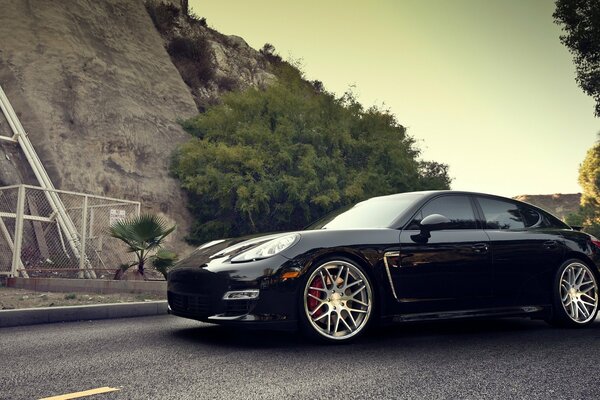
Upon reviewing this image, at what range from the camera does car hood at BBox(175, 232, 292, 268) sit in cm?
516

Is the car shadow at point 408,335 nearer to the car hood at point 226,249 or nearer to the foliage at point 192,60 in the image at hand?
the car hood at point 226,249

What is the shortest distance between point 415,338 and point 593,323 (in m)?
2.52

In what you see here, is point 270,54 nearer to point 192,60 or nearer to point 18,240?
point 192,60

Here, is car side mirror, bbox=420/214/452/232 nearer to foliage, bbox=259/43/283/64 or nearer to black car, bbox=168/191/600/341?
black car, bbox=168/191/600/341

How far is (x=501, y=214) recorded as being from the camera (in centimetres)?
621

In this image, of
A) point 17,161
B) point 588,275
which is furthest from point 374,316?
point 17,161

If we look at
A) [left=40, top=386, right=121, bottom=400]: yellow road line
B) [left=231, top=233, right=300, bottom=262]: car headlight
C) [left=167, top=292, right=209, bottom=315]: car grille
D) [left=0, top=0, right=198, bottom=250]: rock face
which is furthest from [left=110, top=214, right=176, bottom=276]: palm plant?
[left=0, top=0, right=198, bottom=250]: rock face

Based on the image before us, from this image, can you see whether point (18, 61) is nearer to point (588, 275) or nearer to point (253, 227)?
point (253, 227)

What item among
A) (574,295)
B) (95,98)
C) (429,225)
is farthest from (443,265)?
(95,98)

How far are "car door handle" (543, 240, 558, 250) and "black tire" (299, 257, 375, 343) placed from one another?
2.27 meters

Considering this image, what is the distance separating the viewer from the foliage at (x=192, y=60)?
118ft

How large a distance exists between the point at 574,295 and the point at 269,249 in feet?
11.5

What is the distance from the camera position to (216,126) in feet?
94.3

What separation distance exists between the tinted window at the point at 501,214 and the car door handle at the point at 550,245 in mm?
295
